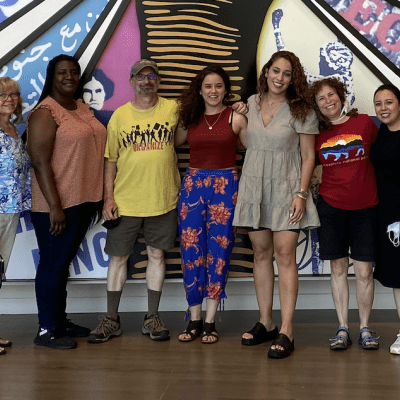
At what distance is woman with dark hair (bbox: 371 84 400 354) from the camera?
312cm

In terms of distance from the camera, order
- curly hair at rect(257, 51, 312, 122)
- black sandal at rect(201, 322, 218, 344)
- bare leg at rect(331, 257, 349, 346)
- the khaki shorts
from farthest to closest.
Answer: the khaki shorts → black sandal at rect(201, 322, 218, 344) → bare leg at rect(331, 257, 349, 346) → curly hair at rect(257, 51, 312, 122)

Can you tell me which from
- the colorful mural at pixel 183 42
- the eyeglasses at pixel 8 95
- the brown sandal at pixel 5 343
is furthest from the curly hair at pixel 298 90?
the brown sandal at pixel 5 343

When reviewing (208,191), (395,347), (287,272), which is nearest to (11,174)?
(208,191)

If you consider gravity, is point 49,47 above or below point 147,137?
above

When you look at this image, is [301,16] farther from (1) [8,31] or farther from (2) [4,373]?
(2) [4,373]

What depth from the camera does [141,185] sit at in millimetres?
3463

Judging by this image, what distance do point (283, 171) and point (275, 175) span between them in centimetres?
5

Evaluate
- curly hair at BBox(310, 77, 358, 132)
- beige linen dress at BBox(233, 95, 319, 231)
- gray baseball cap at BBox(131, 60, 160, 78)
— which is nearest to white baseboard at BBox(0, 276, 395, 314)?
beige linen dress at BBox(233, 95, 319, 231)

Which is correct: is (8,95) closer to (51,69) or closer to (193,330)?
(51,69)

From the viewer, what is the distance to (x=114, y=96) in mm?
3828

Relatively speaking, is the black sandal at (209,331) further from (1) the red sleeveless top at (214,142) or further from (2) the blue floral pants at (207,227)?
(1) the red sleeveless top at (214,142)

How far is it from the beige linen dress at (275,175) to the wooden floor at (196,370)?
73 centimetres

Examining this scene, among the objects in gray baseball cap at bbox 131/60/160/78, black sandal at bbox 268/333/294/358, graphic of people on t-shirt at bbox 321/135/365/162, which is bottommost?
black sandal at bbox 268/333/294/358

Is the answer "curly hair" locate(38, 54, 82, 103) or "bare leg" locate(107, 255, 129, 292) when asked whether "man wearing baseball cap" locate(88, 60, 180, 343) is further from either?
"curly hair" locate(38, 54, 82, 103)
